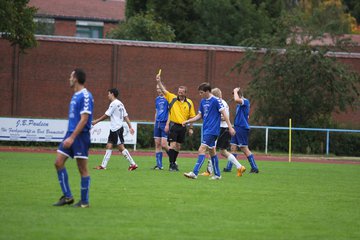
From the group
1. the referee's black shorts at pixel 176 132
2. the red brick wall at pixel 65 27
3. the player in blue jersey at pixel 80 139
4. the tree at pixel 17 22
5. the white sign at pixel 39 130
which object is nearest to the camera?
the player in blue jersey at pixel 80 139

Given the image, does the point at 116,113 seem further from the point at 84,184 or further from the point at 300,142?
the point at 300,142

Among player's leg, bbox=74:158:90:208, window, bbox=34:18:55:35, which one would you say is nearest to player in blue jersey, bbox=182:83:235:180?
player's leg, bbox=74:158:90:208

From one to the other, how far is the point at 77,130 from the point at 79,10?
62.5 meters

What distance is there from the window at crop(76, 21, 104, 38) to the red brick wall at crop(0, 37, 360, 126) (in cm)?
2716

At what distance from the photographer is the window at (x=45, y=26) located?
62275mm

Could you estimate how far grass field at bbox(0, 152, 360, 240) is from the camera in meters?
10.0

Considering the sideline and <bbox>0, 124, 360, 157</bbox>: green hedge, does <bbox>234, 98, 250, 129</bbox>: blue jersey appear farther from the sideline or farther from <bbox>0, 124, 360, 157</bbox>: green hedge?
<bbox>0, 124, 360, 157</bbox>: green hedge

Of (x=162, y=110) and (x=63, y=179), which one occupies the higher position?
(x=162, y=110)

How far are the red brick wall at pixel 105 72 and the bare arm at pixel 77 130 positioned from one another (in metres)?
33.3

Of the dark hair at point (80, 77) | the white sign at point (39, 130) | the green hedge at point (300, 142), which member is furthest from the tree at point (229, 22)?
the dark hair at point (80, 77)

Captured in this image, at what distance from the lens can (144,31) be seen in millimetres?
56188

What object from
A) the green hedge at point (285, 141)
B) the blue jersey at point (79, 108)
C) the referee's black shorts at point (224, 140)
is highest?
the blue jersey at point (79, 108)

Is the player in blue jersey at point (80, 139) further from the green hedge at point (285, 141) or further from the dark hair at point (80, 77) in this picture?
the green hedge at point (285, 141)

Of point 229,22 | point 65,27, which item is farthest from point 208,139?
point 65,27
